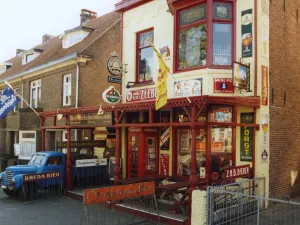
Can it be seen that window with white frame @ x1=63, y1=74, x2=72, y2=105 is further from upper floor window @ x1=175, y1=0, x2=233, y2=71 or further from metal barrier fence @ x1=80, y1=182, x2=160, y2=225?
upper floor window @ x1=175, y1=0, x2=233, y2=71

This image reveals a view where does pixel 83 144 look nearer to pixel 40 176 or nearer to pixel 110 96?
pixel 40 176

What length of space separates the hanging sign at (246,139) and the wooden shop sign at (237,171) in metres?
0.58

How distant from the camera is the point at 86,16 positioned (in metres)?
26.1

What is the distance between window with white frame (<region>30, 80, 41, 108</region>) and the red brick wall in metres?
15.2

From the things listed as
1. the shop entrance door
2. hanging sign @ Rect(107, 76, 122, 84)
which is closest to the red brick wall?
the shop entrance door

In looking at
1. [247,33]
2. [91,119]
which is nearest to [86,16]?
[91,119]

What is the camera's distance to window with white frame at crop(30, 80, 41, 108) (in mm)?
22203

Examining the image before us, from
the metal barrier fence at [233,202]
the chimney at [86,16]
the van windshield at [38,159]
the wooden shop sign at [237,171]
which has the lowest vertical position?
the metal barrier fence at [233,202]

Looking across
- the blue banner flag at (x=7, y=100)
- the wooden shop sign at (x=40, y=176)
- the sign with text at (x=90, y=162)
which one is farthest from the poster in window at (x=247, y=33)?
the blue banner flag at (x=7, y=100)

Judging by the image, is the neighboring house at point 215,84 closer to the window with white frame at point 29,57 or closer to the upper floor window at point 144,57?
the upper floor window at point 144,57

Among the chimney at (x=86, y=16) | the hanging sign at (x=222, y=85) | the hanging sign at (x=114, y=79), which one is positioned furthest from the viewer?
the chimney at (x=86, y=16)

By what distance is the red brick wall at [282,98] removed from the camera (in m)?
11.4

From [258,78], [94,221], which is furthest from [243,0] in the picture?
[94,221]

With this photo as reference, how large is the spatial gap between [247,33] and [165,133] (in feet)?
14.7
